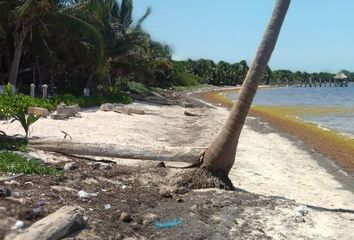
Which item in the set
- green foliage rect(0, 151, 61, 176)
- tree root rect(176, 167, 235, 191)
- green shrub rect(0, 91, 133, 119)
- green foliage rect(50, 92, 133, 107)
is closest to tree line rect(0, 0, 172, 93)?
green foliage rect(50, 92, 133, 107)

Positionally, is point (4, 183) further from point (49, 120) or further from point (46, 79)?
point (46, 79)

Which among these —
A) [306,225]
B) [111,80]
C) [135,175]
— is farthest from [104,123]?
[111,80]

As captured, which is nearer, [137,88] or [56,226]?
[56,226]

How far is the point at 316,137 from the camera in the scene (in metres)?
20.8

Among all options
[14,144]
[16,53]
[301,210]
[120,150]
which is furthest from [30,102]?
[301,210]

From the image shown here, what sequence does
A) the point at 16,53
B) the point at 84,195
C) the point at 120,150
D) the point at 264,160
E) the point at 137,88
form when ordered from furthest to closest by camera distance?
the point at 137,88 → the point at 16,53 → the point at 264,160 → the point at 120,150 → the point at 84,195

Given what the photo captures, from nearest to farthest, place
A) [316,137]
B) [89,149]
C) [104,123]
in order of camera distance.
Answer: [89,149] → [104,123] → [316,137]

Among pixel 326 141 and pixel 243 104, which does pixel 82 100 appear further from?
pixel 243 104

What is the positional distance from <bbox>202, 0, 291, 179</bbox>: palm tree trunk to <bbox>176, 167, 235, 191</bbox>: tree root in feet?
0.14

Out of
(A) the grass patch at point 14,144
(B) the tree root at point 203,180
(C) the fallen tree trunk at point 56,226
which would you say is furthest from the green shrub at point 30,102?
(C) the fallen tree trunk at point 56,226

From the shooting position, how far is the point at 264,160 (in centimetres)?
1370

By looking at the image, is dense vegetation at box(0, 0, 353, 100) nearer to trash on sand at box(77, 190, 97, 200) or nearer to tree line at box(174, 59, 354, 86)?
trash on sand at box(77, 190, 97, 200)

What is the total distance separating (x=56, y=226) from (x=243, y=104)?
13.6 ft

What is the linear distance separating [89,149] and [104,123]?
24.9 feet
